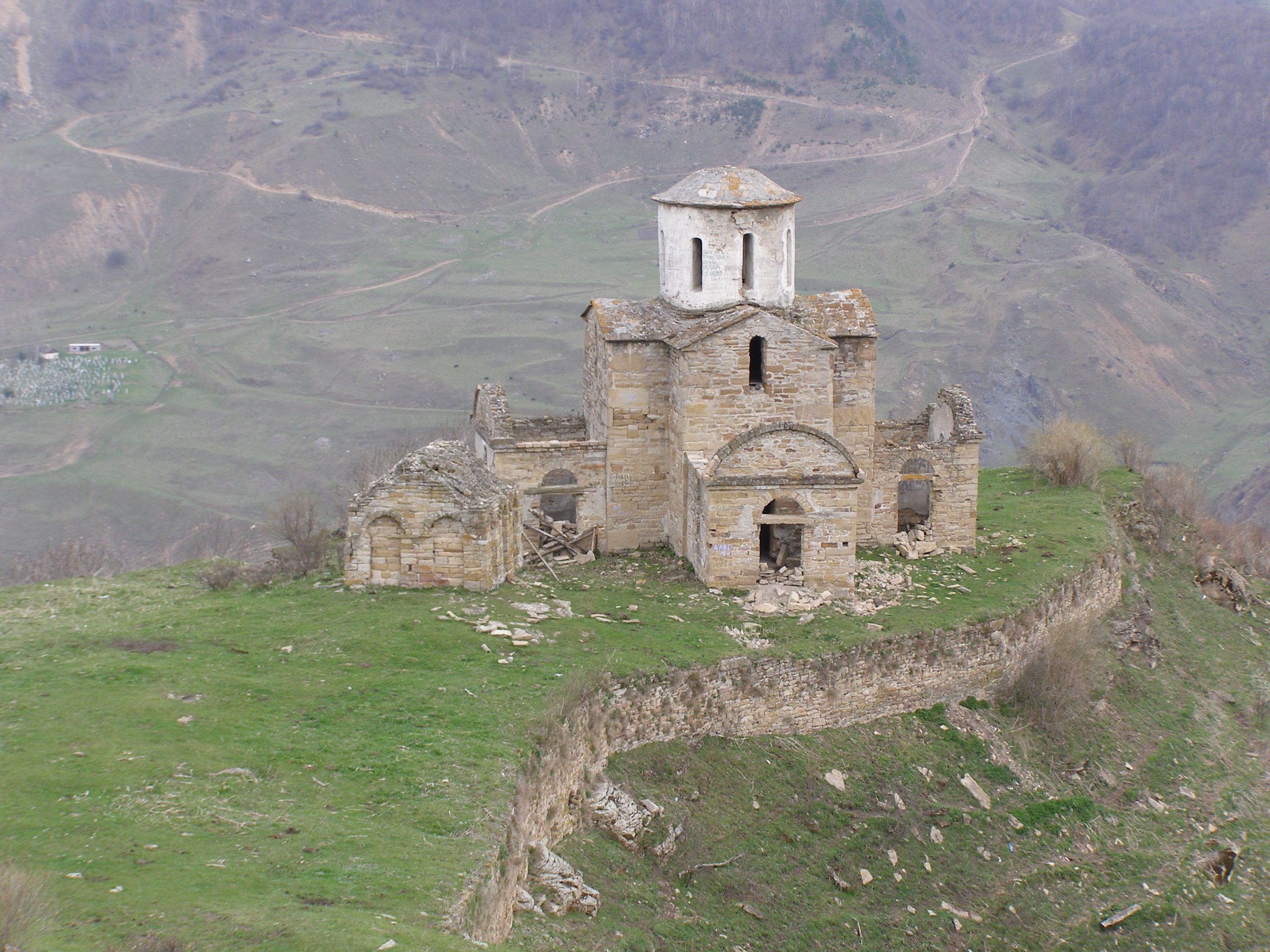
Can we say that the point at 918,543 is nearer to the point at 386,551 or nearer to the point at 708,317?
the point at 708,317

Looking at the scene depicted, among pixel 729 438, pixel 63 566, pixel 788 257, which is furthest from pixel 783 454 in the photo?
pixel 63 566

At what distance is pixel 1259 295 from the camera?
67688 mm

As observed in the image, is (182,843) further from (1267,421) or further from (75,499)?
(1267,421)

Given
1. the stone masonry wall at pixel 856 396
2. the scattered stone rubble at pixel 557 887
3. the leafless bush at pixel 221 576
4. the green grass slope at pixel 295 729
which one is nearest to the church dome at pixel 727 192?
the stone masonry wall at pixel 856 396

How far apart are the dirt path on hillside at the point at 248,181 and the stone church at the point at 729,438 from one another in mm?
51345

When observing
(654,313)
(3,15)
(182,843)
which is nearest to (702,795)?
(182,843)

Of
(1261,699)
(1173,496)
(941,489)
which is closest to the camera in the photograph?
(941,489)

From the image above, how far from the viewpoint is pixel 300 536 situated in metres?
24.8

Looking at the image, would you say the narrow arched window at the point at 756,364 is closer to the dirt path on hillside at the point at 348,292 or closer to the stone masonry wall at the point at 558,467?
the stone masonry wall at the point at 558,467

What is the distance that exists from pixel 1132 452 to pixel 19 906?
30.1 m

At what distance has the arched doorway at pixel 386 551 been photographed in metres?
19.0

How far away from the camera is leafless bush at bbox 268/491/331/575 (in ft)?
73.9

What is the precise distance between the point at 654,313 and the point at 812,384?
309cm

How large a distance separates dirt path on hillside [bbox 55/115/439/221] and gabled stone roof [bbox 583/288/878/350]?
173 feet
